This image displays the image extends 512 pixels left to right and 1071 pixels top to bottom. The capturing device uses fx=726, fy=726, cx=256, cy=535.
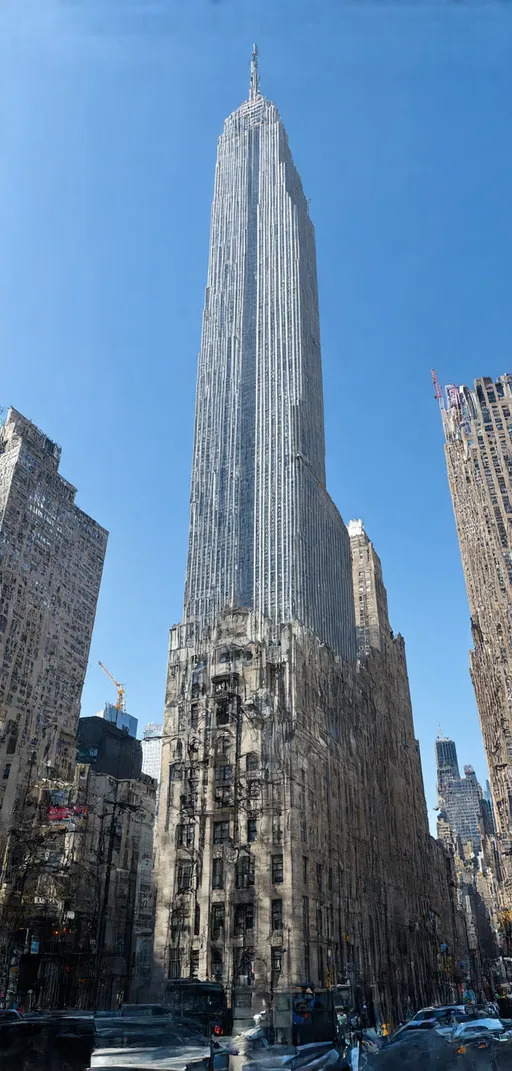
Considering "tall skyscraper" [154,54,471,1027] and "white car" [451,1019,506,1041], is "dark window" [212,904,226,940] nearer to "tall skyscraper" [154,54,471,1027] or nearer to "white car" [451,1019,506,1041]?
"tall skyscraper" [154,54,471,1027]

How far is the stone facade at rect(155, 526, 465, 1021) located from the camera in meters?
63.3

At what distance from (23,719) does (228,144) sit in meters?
116

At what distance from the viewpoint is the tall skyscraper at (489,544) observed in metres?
140

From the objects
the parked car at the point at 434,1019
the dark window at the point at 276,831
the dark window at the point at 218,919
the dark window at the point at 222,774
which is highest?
the dark window at the point at 222,774

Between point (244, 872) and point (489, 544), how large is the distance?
99021 millimetres

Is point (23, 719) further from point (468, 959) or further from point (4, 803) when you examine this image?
point (468, 959)

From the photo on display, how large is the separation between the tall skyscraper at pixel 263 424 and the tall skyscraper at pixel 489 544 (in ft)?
145

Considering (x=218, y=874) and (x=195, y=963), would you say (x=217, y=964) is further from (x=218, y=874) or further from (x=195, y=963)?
(x=218, y=874)

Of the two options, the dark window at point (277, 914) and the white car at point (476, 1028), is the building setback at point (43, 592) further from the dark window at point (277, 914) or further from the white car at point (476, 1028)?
the white car at point (476, 1028)

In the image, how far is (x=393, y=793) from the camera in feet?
351

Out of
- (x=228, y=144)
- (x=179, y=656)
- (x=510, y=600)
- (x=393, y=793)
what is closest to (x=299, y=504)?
(x=179, y=656)

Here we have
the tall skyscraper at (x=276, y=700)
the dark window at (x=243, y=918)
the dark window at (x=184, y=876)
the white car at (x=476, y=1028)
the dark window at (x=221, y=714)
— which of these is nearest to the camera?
the white car at (x=476, y=1028)

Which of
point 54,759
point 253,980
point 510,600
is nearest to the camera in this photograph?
point 253,980

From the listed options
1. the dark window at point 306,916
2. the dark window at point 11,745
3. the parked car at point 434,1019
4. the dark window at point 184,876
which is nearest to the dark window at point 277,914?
the dark window at point 306,916
